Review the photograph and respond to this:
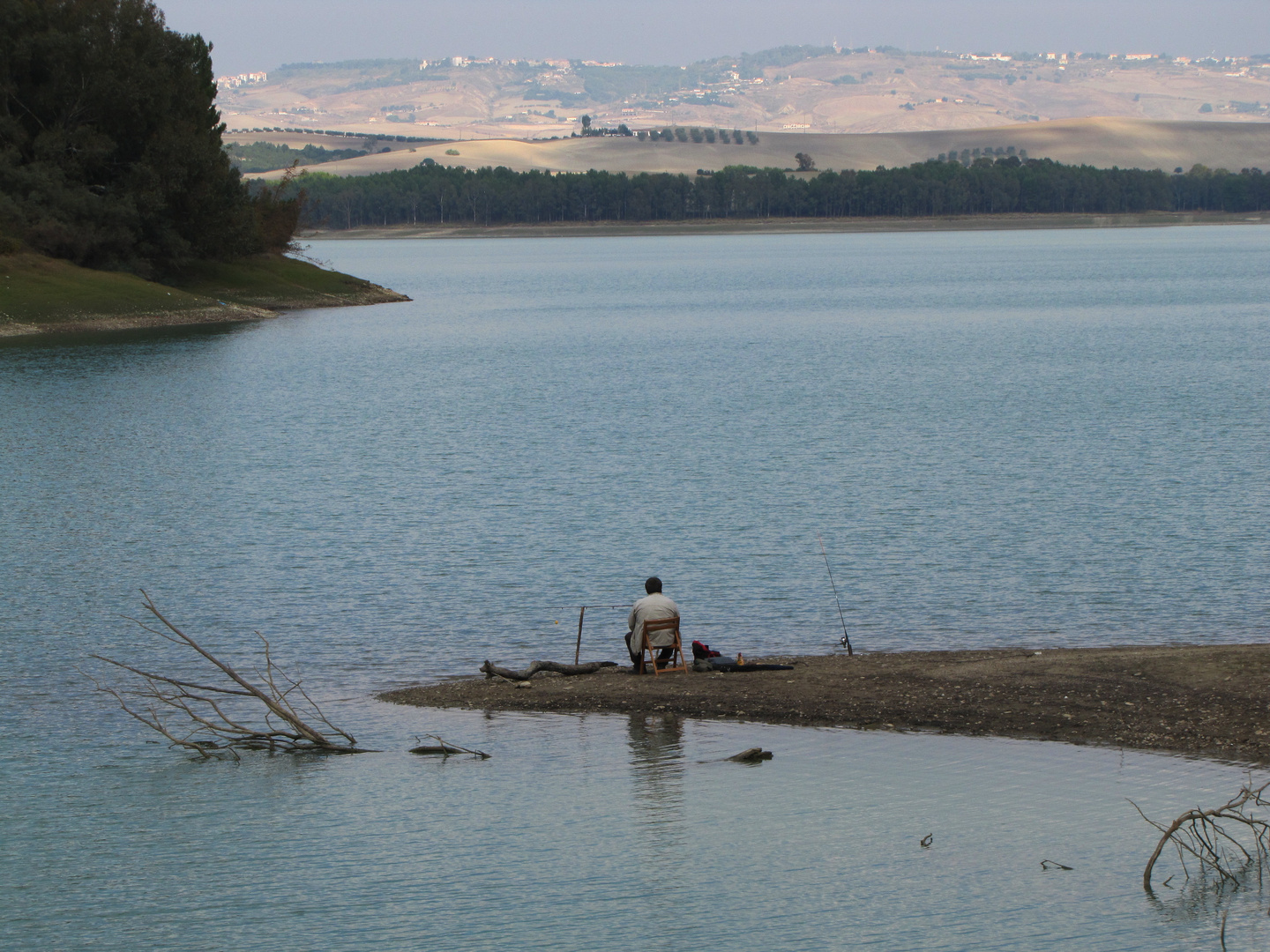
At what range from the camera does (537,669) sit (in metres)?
22.2

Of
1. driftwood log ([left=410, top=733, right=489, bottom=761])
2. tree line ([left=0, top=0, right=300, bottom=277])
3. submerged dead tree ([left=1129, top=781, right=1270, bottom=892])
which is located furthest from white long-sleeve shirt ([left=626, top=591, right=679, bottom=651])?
tree line ([left=0, top=0, right=300, bottom=277])

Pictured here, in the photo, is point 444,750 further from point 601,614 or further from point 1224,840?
point 1224,840

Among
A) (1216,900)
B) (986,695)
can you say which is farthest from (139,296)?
(1216,900)

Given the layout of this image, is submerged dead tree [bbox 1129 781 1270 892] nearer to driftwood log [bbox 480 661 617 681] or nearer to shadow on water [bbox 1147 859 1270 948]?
shadow on water [bbox 1147 859 1270 948]

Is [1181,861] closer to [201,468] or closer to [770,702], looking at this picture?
[770,702]

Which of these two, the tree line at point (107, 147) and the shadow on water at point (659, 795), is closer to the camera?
the shadow on water at point (659, 795)

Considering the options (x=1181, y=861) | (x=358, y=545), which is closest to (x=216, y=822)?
(x=1181, y=861)

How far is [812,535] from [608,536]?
503cm

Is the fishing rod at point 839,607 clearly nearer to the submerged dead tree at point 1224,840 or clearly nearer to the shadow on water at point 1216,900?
the submerged dead tree at point 1224,840

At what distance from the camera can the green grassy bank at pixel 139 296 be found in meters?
95.3

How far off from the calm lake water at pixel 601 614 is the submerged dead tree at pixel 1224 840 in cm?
46

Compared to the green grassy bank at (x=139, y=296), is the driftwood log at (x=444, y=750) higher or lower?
lower

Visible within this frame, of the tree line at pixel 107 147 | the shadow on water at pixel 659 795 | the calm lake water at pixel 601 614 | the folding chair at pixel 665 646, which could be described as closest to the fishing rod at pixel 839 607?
→ the calm lake water at pixel 601 614

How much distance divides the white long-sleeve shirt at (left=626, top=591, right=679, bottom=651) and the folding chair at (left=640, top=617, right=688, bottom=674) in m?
0.05
